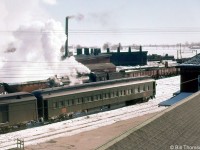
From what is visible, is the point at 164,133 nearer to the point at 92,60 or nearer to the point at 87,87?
the point at 87,87

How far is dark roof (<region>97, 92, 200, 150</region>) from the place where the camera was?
9258 mm

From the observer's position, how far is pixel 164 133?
10633mm

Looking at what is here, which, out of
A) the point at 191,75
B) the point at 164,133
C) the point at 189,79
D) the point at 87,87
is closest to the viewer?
the point at 164,133

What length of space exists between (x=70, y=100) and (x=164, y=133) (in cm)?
1650

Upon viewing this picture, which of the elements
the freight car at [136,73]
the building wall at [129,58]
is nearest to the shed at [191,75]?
the freight car at [136,73]

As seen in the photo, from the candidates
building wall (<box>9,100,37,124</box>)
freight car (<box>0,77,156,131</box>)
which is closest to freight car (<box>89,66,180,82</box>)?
freight car (<box>0,77,156,131</box>)

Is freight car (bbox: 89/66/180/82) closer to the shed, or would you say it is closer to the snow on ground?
the snow on ground

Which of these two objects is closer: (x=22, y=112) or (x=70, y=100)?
(x=22, y=112)

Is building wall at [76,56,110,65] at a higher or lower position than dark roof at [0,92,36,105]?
higher

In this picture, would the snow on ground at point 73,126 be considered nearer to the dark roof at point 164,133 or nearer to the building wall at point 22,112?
the building wall at point 22,112

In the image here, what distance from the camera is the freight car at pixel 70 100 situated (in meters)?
22.4

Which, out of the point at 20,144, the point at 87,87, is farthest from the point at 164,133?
the point at 87,87

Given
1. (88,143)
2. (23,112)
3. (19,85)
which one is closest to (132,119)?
(88,143)

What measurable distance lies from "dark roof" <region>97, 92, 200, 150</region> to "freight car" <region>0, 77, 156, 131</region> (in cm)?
1301
